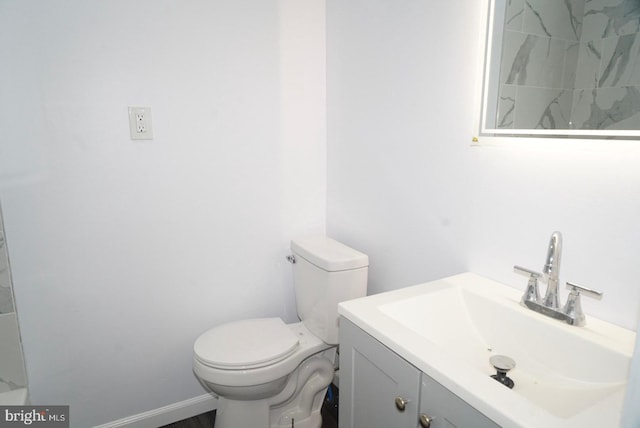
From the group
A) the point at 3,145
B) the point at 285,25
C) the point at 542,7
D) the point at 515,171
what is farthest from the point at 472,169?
the point at 3,145

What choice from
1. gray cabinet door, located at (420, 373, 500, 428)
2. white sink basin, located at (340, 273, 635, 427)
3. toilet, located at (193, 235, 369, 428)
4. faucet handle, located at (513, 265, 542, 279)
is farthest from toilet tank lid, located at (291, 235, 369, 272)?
gray cabinet door, located at (420, 373, 500, 428)

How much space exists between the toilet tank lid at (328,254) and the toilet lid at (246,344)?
0.32m

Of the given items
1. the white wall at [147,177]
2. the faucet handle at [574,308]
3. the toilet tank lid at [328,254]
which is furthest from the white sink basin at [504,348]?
the white wall at [147,177]

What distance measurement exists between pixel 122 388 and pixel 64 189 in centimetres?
87

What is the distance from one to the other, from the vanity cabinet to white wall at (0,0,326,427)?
895 mm

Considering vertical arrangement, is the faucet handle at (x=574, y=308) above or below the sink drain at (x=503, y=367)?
above

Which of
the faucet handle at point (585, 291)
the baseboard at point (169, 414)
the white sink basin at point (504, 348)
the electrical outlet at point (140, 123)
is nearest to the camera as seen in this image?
the white sink basin at point (504, 348)

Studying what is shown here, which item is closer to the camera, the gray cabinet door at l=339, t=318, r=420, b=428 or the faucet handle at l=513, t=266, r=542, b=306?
the gray cabinet door at l=339, t=318, r=420, b=428

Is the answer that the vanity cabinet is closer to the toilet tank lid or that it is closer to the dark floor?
the toilet tank lid

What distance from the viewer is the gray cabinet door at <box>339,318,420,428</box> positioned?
2.85 feet

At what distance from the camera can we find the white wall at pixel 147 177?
1402mm

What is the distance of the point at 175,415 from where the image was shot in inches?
70.4

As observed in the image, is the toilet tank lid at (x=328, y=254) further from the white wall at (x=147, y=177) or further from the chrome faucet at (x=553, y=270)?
the chrome faucet at (x=553, y=270)

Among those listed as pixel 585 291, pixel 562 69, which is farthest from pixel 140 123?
pixel 585 291
